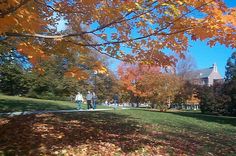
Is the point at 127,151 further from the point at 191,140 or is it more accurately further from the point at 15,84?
the point at 15,84

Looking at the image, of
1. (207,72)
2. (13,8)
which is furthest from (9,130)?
(207,72)

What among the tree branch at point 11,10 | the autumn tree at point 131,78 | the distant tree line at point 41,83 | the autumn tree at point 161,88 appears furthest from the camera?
the autumn tree at point 131,78

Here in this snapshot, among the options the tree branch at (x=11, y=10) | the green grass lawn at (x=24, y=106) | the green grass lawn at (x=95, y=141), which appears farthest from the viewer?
the green grass lawn at (x=24, y=106)

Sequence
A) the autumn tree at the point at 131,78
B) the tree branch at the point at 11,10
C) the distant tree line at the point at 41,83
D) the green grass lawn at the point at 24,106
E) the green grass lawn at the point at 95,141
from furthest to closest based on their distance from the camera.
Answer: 1. the autumn tree at the point at 131,78
2. the distant tree line at the point at 41,83
3. the green grass lawn at the point at 24,106
4. the green grass lawn at the point at 95,141
5. the tree branch at the point at 11,10

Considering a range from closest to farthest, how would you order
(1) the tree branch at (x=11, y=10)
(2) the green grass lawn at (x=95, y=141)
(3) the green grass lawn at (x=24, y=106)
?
1. (1) the tree branch at (x=11, y=10)
2. (2) the green grass lawn at (x=95, y=141)
3. (3) the green grass lawn at (x=24, y=106)

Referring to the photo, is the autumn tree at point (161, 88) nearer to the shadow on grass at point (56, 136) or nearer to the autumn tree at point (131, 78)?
the autumn tree at point (131, 78)

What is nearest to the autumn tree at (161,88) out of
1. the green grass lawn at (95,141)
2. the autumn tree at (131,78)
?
the autumn tree at (131,78)

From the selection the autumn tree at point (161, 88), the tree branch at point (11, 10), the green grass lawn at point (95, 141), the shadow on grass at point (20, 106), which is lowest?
the green grass lawn at point (95, 141)

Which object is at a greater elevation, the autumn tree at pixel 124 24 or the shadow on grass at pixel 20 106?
the autumn tree at pixel 124 24

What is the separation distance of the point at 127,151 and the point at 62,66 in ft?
101

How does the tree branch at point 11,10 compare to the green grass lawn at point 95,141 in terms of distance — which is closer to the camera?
the tree branch at point 11,10

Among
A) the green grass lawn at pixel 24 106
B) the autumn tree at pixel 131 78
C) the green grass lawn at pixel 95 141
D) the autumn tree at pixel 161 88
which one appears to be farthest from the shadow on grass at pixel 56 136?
the autumn tree at pixel 131 78

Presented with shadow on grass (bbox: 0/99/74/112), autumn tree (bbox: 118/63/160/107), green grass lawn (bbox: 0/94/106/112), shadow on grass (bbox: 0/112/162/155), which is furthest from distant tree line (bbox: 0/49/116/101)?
shadow on grass (bbox: 0/112/162/155)

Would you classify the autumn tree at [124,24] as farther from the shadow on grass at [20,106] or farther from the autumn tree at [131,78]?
the autumn tree at [131,78]
